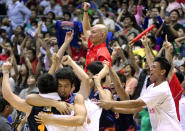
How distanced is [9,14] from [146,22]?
21.5 ft

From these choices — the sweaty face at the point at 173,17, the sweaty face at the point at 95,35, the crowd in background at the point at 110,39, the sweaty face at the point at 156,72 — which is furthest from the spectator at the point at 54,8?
the sweaty face at the point at 156,72

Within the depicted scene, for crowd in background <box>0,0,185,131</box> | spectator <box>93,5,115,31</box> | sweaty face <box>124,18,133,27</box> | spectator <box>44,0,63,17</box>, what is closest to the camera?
crowd in background <box>0,0,185,131</box>

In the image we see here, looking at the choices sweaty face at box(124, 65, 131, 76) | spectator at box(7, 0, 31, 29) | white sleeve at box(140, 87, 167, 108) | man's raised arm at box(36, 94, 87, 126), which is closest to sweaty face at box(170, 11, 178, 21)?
sweaty face at box(124, 65, 131, 76)

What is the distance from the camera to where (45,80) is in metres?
3.79

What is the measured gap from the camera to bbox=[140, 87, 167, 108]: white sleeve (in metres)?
4.55

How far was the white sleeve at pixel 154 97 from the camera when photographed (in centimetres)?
455

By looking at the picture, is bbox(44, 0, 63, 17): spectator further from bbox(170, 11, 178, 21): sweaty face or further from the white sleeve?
the white sleeve

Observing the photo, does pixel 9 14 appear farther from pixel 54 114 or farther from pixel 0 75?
pixel 54 114

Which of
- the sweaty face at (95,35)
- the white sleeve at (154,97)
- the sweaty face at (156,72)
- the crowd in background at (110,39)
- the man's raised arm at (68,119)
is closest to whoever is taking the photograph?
the man's raised arm at (68,119)

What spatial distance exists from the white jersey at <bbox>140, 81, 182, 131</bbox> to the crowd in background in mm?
691

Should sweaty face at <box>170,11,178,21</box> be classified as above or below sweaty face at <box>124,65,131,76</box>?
above

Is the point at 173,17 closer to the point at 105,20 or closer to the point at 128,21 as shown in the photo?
the point at 128,21

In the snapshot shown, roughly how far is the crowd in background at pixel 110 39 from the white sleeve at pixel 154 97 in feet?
2.47

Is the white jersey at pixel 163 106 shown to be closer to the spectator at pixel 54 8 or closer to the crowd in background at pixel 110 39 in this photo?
the crowd in background at pixel 110 39
